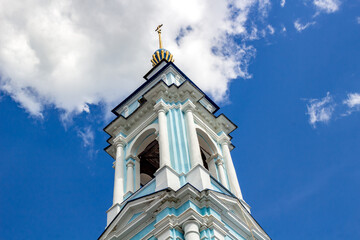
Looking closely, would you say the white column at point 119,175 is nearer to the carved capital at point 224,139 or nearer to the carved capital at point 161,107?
the carved capital at point 161,107

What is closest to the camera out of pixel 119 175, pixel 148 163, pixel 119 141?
pixel 119 175

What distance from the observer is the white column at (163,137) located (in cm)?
1639

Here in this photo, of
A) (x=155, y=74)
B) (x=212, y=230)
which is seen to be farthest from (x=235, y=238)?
(x=155, y=74)

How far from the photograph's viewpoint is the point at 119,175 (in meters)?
18.2

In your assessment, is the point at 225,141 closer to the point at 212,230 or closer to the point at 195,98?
the point at 195,98

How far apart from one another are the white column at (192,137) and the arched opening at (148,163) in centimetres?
240

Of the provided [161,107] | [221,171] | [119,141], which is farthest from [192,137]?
[119,141]

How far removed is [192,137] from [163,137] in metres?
0.96

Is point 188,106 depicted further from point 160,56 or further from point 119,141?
point 160,56

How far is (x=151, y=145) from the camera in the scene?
66.8 ft

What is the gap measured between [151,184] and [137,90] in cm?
650

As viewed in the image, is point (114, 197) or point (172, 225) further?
point (114, 197)

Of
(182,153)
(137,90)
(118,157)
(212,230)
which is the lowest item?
(212,230)

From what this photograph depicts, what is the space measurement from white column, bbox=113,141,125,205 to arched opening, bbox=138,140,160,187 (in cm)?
130
